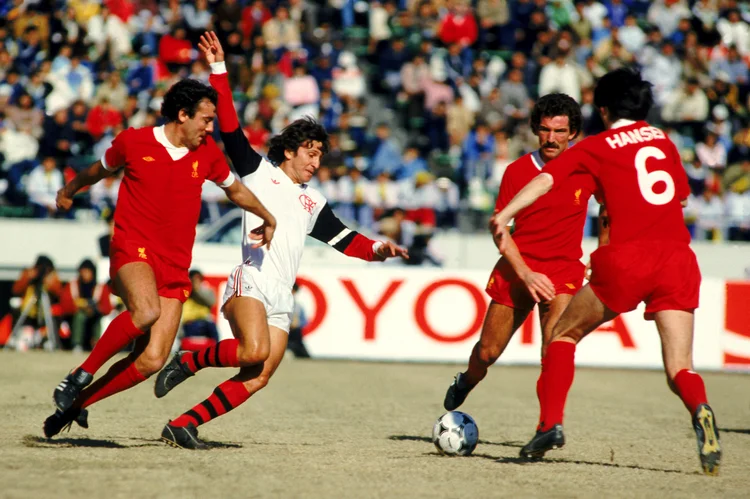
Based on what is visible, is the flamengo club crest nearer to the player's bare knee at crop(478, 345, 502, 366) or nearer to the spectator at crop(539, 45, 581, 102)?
the player's bare knee at crop(478, 345, 502, 366)

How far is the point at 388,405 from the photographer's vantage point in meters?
11.1

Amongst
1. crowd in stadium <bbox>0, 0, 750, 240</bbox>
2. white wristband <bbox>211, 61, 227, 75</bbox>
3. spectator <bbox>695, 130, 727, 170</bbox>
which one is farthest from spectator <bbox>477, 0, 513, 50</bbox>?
white wristband <bbox>211, 61, 227, 75</bbox>

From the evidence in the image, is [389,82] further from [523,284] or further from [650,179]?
[650,179]

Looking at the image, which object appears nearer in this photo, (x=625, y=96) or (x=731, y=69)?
(x=625, y=96)

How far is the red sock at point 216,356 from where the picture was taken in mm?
7320

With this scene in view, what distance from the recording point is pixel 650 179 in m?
6.62

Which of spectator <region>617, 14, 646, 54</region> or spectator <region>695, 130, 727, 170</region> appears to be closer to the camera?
spectator <region>695, 130, 727, 170</region>

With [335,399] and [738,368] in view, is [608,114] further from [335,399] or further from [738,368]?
[738,368]

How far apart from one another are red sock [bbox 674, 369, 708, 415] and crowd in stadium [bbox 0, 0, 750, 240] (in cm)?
1184

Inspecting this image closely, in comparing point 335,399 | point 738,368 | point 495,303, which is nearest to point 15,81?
point 335,399

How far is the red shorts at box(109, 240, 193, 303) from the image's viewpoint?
738cm

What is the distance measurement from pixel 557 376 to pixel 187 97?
2.89 m

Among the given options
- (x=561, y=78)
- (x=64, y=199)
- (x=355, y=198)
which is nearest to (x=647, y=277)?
(x=64, y=199)

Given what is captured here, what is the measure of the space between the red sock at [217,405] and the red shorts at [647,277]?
7.80ft
